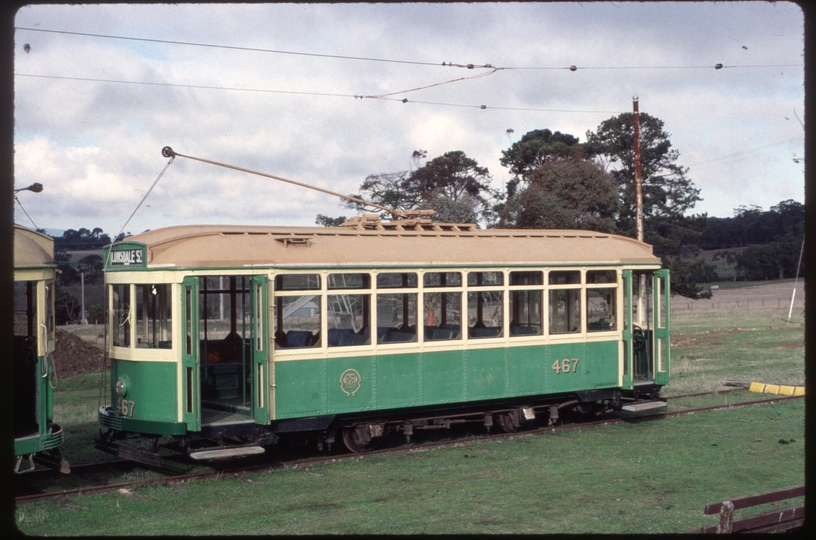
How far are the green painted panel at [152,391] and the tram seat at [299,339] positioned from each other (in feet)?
5.68

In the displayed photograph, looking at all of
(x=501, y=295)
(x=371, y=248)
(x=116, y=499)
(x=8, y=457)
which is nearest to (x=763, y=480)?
(x=501, y=295)

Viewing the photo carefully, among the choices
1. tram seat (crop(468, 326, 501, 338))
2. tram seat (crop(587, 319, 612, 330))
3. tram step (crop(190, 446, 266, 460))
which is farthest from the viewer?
tram seat (crop(587, 319, 612, 330))

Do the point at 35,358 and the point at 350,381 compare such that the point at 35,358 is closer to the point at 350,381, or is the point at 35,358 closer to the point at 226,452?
the point at 226,452

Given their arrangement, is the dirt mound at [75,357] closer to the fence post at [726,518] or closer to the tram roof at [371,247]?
the tram roof at [371,247]

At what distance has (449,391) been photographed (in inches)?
480

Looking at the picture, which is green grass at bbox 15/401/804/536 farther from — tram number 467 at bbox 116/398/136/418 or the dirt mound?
the dirt mound

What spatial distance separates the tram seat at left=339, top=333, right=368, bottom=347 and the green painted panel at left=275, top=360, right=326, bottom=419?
48 centimetres

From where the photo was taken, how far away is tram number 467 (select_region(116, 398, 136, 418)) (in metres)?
10.4

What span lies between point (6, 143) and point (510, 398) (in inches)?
384

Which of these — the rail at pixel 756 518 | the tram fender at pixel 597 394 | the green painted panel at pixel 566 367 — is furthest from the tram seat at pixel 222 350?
the rail at pixel 756 518

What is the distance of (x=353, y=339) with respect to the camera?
11.5m

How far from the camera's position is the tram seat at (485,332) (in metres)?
12.6

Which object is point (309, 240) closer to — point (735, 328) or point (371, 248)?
point (371, 248)

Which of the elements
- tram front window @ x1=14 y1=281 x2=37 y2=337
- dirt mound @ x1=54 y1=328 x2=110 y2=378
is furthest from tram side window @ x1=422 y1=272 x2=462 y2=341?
dirt mound @ x1=54 y1=328 x2=110 y2=378
